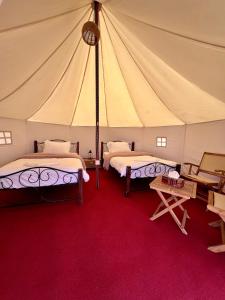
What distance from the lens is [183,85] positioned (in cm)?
295

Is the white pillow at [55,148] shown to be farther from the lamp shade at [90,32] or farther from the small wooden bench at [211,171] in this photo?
the small wooden bench at [211,171]

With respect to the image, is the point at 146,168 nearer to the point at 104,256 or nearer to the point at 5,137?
the point at 104,256

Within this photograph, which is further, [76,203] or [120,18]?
[76,203]

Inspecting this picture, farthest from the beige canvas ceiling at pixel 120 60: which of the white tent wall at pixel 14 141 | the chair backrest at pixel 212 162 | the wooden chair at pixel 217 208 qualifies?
the wooden chair at pixel 217 208

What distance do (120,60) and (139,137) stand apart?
9.49 ft

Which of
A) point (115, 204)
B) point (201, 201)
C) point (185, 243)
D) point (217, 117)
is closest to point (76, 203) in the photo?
point (115, 204)

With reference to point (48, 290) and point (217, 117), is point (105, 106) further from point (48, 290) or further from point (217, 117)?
point (48, 290)

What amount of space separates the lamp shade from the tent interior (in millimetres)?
214

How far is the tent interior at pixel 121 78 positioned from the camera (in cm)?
174

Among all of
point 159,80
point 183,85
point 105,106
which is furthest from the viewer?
point 105,106

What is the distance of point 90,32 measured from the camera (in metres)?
2.37

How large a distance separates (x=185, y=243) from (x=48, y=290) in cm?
156

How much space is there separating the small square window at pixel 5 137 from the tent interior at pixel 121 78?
0.9 inches

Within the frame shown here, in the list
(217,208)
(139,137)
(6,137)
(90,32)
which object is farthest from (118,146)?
(217,208)
